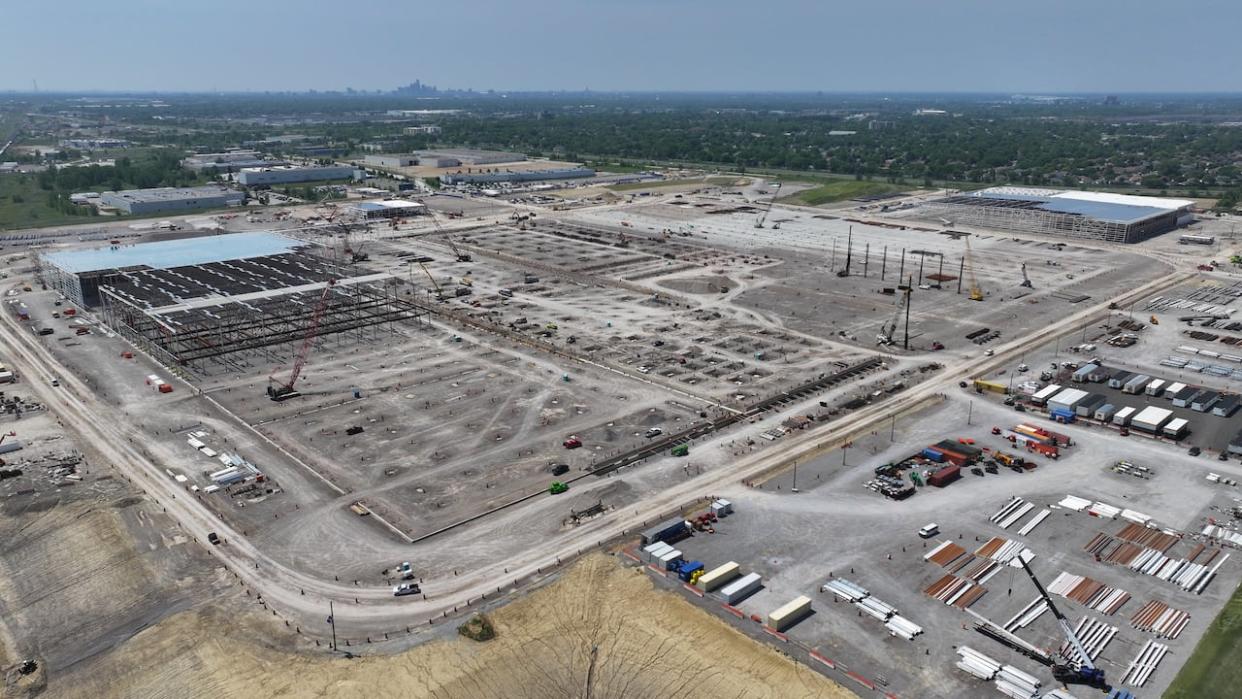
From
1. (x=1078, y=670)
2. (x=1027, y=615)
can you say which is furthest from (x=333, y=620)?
(x=1078, y=670)

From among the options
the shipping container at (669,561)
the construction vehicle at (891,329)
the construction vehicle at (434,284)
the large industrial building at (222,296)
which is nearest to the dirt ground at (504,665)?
the shipping container at (669,561)

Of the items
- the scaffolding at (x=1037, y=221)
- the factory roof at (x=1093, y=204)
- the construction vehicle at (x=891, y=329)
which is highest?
the factory roof at (x=1093, y=204)

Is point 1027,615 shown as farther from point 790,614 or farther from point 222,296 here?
point 222,296

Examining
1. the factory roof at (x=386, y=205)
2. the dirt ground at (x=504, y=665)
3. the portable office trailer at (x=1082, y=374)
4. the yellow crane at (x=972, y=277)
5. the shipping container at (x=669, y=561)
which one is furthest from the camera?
the factory roof at (x=386, y=205)

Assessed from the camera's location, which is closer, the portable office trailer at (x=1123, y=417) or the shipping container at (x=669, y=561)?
the shipping container at (x=669, y=561)

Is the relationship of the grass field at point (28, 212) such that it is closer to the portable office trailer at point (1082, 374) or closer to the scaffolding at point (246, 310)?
the scaffolding at point (246, 310)

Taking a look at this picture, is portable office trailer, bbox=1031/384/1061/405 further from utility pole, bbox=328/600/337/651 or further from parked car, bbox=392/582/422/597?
utility pole, bbox=328/600/337/651

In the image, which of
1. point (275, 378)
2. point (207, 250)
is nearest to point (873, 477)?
point (275, 378)

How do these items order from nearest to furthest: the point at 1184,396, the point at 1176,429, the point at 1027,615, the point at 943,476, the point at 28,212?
the point at 1027,615
the point at 943,476
the point at 1176,429
the point at 1184,396
the point at 28,212
